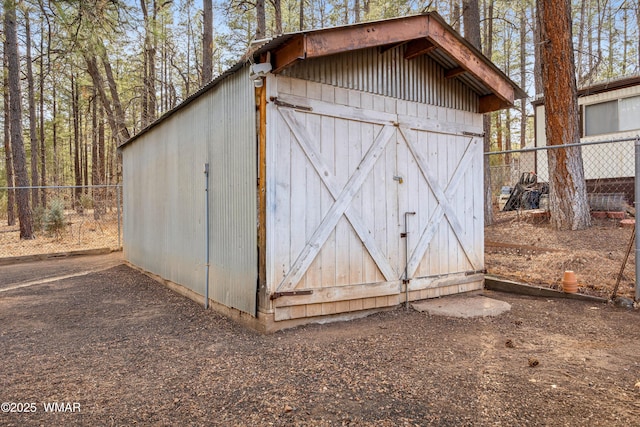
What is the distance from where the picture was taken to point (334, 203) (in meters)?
4.23

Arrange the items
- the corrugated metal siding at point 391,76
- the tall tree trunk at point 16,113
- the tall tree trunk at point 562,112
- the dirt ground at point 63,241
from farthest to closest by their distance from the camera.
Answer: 1. the tall tree trunk at point 16,113
2. the dirt ground at point 63,241
3. the tall tree trunk at point 562,112
4. the corrugated metal siding at point 391,76

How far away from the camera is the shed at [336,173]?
3.90 m

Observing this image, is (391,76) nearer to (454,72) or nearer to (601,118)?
(454,72)

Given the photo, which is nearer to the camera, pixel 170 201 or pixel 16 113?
pixel 170 201

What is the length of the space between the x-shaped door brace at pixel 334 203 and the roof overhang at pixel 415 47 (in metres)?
0.56

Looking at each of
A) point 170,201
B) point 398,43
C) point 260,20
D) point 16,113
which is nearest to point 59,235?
point 16,113

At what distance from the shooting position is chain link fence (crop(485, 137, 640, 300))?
517 cm

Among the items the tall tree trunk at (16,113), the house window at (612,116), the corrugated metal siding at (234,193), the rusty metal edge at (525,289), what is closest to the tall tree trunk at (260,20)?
the tall tree trunk at (16,113)

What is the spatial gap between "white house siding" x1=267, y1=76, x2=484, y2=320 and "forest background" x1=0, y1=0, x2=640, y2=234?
2790 mm

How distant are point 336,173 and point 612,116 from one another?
11.0 meters

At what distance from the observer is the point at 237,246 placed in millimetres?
4309

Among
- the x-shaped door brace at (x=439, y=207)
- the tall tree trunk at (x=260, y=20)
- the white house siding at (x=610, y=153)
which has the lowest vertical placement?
the x-shaped door brace at (x=439, y=207)

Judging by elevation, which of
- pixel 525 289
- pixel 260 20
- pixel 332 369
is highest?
pixel 260 20

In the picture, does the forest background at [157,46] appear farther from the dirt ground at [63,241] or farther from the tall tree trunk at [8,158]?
the dirt ground at [63,241]
